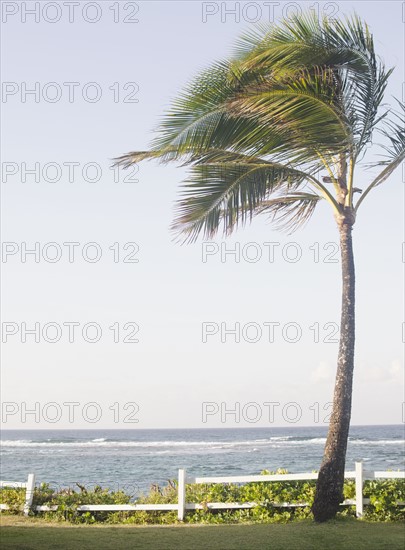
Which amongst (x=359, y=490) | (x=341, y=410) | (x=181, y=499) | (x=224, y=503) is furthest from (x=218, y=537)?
(x=341, y=410)

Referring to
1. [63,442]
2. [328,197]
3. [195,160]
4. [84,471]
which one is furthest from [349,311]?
[63,442]

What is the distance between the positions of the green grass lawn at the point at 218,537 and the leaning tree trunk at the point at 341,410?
392 millimetres

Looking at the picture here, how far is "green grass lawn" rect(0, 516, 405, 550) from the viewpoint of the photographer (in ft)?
34.8

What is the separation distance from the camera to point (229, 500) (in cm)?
1392

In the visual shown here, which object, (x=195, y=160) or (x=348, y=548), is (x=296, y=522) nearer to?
(x=348, y=548)

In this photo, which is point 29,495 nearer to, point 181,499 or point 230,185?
point 181,499

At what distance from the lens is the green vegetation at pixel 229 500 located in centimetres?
1286

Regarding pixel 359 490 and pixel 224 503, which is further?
pixel 224 503

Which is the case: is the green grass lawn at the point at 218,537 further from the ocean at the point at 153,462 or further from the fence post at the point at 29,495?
the ocean at the point at 153,462

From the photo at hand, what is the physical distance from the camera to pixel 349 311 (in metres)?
13.1

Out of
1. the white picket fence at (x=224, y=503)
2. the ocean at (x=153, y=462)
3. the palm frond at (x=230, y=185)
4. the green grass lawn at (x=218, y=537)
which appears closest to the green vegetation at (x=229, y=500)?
the white picket fence at (x=224, y=503)

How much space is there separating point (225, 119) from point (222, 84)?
2.40 ft

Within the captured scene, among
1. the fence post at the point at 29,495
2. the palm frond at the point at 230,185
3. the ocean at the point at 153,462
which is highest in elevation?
the palm frond at the point at 230,185

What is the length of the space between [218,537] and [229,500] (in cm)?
247
